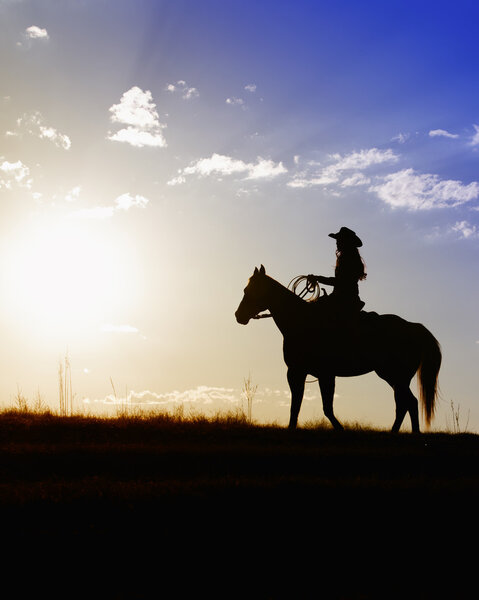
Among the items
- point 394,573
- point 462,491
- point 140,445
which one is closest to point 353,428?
point 140,445

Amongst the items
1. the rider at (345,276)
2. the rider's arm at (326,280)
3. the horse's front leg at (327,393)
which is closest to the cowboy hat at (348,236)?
the rider at (345,276)

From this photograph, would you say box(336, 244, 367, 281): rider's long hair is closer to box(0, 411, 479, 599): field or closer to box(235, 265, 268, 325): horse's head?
box(235, 265, 268, 325): horse's head

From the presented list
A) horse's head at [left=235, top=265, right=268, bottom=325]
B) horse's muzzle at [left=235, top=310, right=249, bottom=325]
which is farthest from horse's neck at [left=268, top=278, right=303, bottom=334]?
horse's muzzle at [left=235, top=310, right=249, bottom=325]

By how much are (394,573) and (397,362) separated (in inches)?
320

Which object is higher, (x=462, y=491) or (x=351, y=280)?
(x=351, y=280)

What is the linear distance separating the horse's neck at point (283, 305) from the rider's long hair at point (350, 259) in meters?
1.06

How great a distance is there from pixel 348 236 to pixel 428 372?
385 cm

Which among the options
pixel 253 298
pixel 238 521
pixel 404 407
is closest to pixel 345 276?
pixel 253 298

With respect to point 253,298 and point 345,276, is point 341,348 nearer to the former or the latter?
point 345,276

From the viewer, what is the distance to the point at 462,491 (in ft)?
24.5

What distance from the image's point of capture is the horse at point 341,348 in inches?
466

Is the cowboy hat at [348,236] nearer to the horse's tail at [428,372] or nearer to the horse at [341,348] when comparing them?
the horse at [341,348]

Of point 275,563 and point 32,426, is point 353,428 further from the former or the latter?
point 275,563

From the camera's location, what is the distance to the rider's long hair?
38.4 ft
